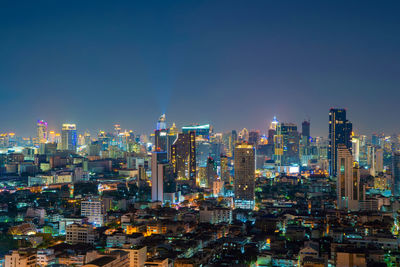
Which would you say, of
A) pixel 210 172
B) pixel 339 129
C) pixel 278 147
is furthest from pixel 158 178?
pixel 278 147

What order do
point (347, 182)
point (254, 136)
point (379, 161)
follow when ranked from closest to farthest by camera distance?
point (347, 182)
point (379, 161)
point (254, 136)

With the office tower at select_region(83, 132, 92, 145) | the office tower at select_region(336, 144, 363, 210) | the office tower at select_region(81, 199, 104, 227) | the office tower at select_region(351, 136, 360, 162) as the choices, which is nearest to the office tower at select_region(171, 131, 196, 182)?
the office tower at select_region(336, 144, 363, 210)

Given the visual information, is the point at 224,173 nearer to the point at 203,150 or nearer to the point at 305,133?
the point at 203,150

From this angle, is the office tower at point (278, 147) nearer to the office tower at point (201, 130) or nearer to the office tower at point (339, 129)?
the office tower at point (201, 130)

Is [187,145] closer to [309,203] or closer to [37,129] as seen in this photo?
[309,203]

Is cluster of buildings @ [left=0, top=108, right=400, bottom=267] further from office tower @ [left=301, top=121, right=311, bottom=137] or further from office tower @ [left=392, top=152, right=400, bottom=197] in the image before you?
office tower @ [left=301, top=121, right=311, bottom=137]
